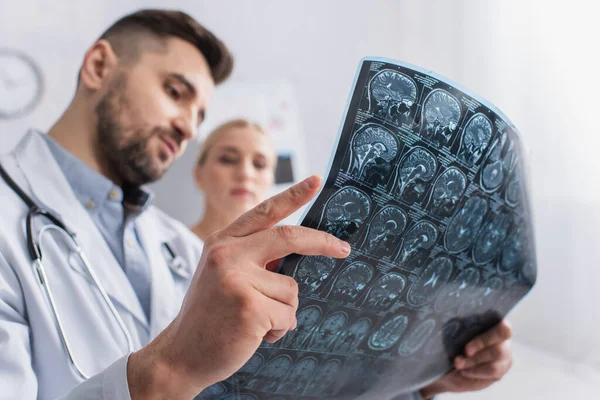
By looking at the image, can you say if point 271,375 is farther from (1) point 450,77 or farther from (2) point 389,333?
(1) point 450,77

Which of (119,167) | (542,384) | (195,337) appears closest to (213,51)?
(119,167)

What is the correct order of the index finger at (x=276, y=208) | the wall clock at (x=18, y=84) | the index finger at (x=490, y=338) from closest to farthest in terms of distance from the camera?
the index finger at (x=276, y=208) < the index finger at (x=490, y=338) < the wall clock at (x=18, y=84)

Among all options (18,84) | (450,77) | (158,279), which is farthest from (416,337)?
(18,84)

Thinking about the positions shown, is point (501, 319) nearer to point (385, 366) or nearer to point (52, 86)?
point (385, 366)

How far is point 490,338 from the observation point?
76cm

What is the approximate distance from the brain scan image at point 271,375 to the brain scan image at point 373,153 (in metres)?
0.21

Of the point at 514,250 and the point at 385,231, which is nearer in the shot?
the point at 385,231

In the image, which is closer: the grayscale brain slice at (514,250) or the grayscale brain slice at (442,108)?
the grayscale brain slice at (442,108)

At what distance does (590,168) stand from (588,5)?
312 mm

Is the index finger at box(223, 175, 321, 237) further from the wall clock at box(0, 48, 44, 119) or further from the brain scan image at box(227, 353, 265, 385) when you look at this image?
the wall clock at box(0, 48, 44, 119)

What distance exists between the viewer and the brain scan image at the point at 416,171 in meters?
0.48

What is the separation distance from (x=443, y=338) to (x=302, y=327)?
262mm

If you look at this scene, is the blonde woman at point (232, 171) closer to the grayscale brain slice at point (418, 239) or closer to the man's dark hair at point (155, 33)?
the man's dark hair at point (155, 33)

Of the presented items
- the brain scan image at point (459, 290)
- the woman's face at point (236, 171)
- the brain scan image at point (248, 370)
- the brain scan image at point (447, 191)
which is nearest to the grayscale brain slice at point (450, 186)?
the brain scan image at point (447, 191)
